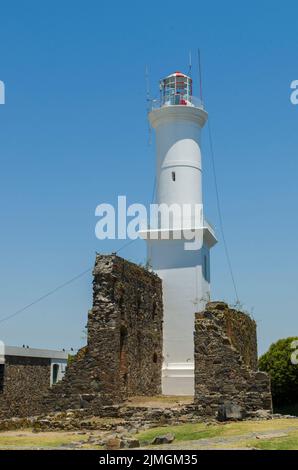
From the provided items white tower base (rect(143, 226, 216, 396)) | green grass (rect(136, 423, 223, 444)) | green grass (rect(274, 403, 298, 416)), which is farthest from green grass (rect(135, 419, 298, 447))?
green grass (rect(274, 403, 298, 416))

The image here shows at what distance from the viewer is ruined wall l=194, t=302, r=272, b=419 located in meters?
19.6

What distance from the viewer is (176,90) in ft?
94.0

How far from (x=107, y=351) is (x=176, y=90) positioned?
516 inches

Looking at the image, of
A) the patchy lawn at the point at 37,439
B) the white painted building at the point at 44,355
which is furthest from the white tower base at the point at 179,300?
the patchy lawn at the point at 37,439

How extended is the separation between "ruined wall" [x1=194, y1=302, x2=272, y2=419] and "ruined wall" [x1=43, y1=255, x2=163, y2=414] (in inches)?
88.0

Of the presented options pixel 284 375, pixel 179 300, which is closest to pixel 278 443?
pixel 179 300

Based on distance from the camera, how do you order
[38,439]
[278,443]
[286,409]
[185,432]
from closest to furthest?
[278,443], [38,439], [185,432], [286,409]

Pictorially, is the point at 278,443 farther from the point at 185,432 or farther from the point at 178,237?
the point at 178,237

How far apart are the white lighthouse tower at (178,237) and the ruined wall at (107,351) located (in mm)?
3378

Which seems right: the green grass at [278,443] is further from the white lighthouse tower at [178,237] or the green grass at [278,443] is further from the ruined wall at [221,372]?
the white lighthouse tower at [178,237]

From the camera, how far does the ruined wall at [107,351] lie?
785 inches
